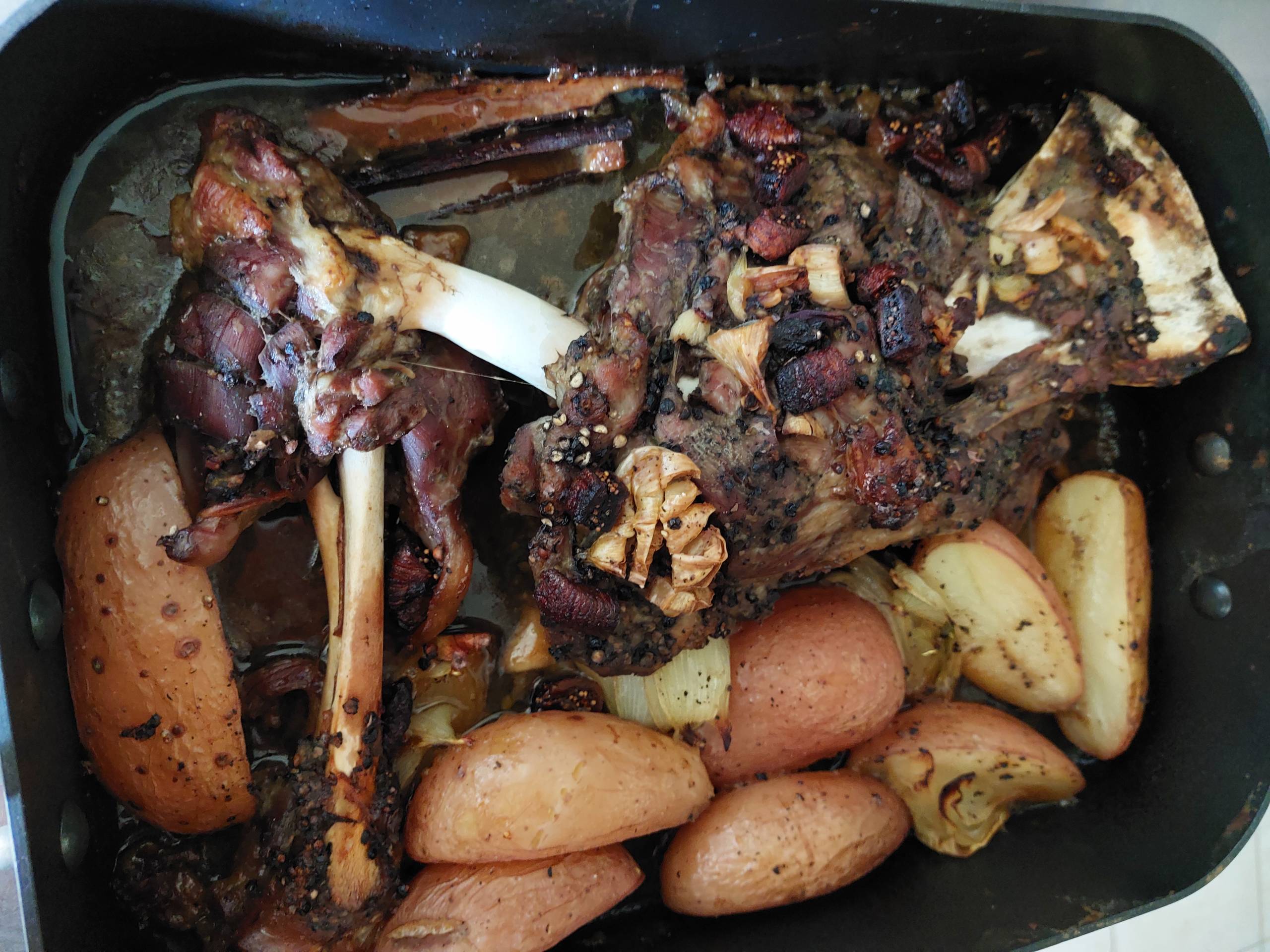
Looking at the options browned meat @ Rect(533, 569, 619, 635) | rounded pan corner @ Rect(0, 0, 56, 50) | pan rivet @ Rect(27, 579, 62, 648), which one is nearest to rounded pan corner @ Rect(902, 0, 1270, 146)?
browned meat @ Rect(533, 569, 619, 635)

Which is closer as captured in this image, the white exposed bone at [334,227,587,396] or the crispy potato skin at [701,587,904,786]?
the white exposed bone at [334,227,587,396]

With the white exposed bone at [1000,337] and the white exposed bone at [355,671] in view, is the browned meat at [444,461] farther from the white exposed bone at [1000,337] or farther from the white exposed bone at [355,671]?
the white exposed bone at [1000,337]

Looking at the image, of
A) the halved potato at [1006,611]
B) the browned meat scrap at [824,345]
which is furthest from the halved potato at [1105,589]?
the browned meat scrap at [824,345]

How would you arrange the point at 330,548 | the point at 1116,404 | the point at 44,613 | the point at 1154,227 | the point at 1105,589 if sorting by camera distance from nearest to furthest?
the point at 44,613 < the point at 330,548 < the point at 1154,227 < the point at 1105,589 < the point at 1116,404

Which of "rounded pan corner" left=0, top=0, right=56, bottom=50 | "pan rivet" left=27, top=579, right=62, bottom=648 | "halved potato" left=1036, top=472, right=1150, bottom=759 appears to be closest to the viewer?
"rounded pan corner" left=0, top=0, right=56, bottom=50

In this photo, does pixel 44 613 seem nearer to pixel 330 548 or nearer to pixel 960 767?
pixel 330 548

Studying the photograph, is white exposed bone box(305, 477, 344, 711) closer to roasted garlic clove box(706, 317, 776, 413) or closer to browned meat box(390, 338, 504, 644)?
browned meat box(390, 338, 504, 644)

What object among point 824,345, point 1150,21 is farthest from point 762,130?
point 1150,21
